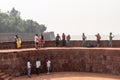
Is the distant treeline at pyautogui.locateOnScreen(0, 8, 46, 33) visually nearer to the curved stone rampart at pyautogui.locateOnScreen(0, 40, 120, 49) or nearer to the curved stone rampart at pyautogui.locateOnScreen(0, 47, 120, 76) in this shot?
the curved stone rampart at pyautogui.locateOnScreen(0, 40, 120, 49)

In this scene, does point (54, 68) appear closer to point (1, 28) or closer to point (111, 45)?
point (111, 45)

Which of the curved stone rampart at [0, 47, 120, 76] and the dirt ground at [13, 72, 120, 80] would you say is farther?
the curved stone rampart at [0, 47, 120, 76]

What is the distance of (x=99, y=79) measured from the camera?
17.2 m

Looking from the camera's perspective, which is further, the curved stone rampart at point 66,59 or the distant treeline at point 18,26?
the distant treeline at point 18,26

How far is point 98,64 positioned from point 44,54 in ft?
14.2

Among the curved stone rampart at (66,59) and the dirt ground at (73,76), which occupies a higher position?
the curved stone rampart at (66,59)

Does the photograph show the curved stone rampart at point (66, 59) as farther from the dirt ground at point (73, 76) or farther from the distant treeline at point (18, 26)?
the distant treeline at point (18, 26)

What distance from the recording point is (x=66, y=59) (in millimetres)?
20703

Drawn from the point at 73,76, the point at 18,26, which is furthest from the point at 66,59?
the point at 18,26

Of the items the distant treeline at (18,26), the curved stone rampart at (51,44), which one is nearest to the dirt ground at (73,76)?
the curved stone rampart at (51,44)

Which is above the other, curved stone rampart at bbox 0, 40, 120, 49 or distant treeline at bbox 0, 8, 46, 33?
distant treeline at bbox 0, 8, 46, 33

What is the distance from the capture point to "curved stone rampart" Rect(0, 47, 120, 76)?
1877 centimetres

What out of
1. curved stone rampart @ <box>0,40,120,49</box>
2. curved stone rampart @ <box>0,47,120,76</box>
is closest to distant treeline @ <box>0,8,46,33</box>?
curved stone rampart @ <box>0,40,120,49</box>

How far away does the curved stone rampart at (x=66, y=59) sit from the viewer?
1877 centimetres
